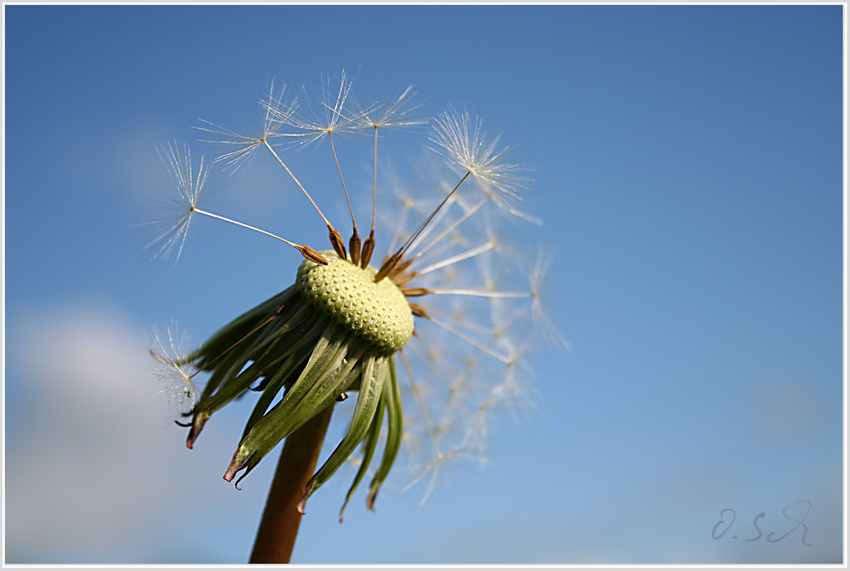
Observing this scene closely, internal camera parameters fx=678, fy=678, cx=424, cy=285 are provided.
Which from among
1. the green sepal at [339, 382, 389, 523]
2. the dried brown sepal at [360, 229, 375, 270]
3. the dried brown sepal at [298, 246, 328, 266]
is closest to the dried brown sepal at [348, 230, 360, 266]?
→ the dried brown sepal at [360, 229, 375, 270]

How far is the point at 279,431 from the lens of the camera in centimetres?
321

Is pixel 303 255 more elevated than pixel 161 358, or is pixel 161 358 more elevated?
pixel 303 255

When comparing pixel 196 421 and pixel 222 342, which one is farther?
pixel 222 342

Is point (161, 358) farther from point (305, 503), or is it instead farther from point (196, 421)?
point (305, 503)

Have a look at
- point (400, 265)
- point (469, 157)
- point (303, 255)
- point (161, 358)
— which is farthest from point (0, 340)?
point (469, 157)

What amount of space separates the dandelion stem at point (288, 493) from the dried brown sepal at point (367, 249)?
2.60 ft

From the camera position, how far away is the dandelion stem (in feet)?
11.6

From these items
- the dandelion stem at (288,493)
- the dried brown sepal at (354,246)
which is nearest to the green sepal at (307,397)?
the dandelion stem at (288,493)

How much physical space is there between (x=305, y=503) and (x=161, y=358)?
3.50ft

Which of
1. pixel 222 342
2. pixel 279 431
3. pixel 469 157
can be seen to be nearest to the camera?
pixel 279 431

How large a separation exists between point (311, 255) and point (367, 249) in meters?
0.34

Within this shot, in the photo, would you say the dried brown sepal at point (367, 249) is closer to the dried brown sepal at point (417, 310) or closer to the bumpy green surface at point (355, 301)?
the bumpy green surface at point (355, 301)

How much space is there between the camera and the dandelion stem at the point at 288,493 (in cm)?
355

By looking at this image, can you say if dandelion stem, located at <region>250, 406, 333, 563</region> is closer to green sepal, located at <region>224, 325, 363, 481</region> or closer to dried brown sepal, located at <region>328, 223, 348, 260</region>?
green sepal, located at <region>224, 325, 363, 481</region>
